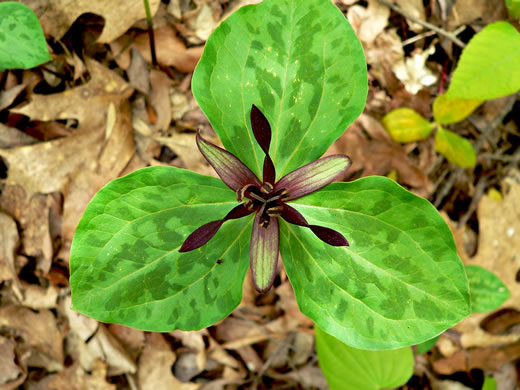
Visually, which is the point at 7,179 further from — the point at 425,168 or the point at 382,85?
the point at 425,168

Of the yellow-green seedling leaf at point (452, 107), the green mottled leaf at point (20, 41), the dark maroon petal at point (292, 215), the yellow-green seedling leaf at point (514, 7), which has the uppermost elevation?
the yellow-green seedling leaf at point (514, 7)

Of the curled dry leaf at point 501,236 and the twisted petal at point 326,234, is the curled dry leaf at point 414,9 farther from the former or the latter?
the twisted petal at point 326,234

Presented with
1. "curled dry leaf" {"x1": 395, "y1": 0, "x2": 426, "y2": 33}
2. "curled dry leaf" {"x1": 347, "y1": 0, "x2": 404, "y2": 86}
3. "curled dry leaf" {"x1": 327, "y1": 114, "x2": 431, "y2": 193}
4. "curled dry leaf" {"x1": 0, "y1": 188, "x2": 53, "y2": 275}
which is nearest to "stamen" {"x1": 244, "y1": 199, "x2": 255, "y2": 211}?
"curled dry leaf" {"x1": 327, "y1": 114, "x2": 431, "y2": 193}

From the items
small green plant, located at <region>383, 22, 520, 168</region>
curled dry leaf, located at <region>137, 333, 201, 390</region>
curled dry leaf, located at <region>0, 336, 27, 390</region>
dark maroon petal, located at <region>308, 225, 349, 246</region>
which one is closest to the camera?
dark maroon petal, located at <region>308, 225, 349, 246</region>

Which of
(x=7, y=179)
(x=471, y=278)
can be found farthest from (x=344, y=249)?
(x=7, y=179)

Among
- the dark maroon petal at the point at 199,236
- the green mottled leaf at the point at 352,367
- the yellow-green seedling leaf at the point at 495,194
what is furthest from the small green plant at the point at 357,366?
the yellow-green seedling leaf at the point at 495,194

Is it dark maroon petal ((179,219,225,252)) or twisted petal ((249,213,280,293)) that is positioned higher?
dark maroon petal ((179,219,225,252))

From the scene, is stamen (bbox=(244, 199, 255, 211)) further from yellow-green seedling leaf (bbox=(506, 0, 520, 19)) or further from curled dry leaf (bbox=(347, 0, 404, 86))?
yellow-green seedling leaf (bbox=(506, 0, 520, 19))
